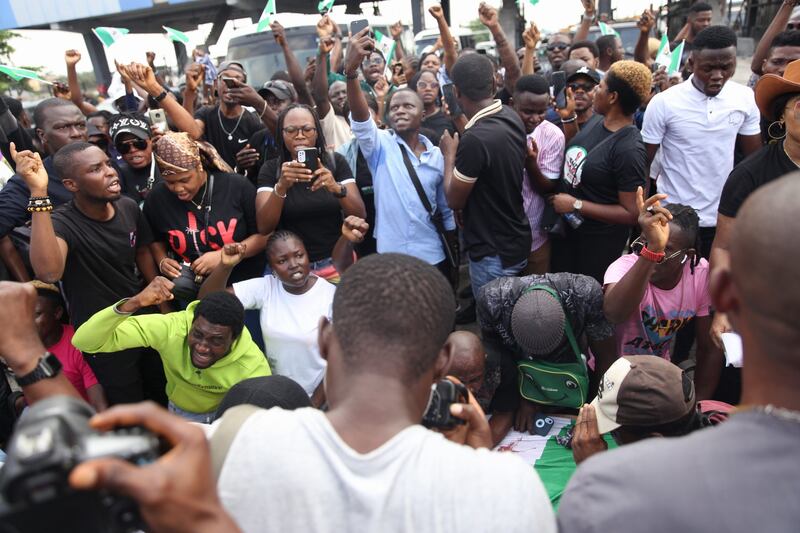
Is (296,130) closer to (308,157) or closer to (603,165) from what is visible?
(308,157)

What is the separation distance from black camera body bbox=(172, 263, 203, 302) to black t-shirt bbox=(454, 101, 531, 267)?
1.57 meters

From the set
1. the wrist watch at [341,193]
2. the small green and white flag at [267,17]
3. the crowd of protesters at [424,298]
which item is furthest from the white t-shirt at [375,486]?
the small green and white flag at [267,17]

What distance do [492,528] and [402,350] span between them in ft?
1.16

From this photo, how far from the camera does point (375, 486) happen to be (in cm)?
97

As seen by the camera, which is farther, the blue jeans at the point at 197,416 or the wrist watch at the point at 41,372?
the blue jeans at the point at 197,416

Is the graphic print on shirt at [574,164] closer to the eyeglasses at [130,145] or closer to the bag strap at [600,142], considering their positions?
the bag strap at [600,142]

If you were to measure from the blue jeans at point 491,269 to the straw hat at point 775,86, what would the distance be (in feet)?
5.02

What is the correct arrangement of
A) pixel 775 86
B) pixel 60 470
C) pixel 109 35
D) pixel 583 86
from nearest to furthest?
pixel 60 470 < pixel 775 86 < pixel 583 86 < pixel 109 35

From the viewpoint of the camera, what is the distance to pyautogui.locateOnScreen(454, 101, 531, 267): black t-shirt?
10.6 ft

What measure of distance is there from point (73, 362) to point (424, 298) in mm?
2475

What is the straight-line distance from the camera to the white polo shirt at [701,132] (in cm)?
351

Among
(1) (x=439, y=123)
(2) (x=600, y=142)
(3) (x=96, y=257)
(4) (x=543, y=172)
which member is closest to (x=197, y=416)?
(3) (x=96, y=257)

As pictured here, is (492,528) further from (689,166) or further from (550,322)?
(689,166)

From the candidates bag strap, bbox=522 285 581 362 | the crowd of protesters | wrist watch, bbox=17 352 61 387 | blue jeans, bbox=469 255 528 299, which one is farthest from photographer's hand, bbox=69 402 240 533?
blue jeans, bbox=469 255 528 299
